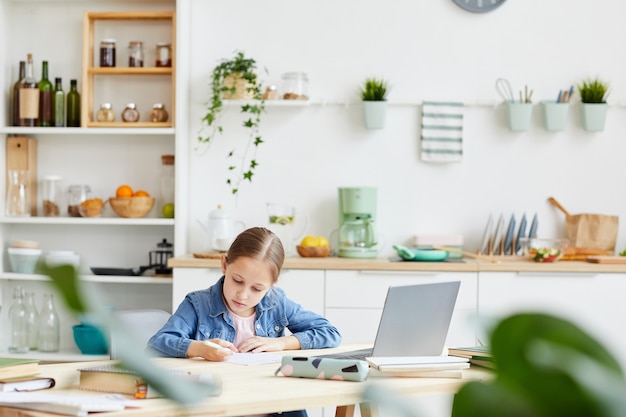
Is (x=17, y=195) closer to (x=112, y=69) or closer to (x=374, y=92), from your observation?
(x=112, y=69)

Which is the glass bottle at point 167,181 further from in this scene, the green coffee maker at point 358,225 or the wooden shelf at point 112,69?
the green coffee maker at point 358,225

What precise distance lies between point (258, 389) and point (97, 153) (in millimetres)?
2986

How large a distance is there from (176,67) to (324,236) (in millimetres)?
1136

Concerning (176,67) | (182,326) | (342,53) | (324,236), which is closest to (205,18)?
(176,67)

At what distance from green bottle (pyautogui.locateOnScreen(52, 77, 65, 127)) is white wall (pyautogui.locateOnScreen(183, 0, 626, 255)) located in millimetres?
665

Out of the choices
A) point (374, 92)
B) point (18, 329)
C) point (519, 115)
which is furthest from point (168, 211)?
point (519, 115)

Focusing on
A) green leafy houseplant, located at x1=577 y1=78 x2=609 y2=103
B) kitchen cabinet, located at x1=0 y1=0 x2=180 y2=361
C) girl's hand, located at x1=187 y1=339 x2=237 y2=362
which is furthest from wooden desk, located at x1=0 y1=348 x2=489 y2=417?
green leafy houseplant, located at x1=577 y1=78 x2=609 y2=103

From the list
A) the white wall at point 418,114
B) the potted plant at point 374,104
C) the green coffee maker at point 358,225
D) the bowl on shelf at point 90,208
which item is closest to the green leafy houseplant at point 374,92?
the potted plant at point 374,104

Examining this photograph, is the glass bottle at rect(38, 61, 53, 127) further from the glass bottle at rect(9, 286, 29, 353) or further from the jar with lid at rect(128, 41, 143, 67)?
the glass bottle at rect(9, 286, 29, 353)

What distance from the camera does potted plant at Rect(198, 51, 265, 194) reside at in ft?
14.3

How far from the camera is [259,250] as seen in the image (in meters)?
2.54

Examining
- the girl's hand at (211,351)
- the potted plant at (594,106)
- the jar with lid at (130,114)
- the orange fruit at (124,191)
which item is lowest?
the girl's hand at (211,351)

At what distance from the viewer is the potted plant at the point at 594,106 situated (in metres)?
4.38

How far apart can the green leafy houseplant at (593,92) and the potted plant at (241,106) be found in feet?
5.26
